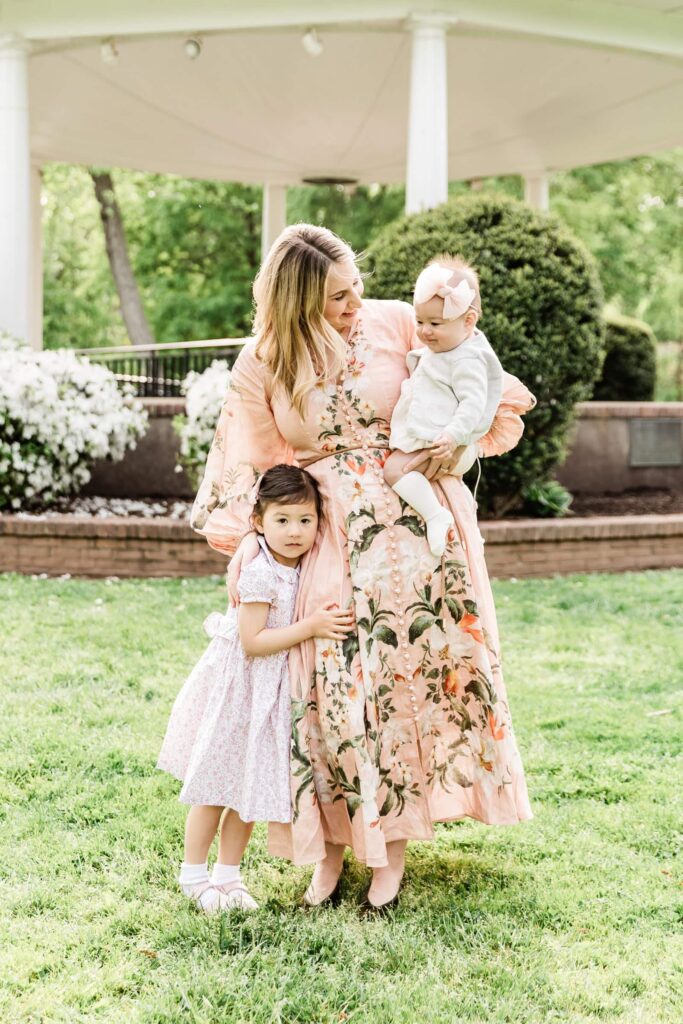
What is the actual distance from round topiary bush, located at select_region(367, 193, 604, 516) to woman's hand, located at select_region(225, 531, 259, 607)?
184 inches

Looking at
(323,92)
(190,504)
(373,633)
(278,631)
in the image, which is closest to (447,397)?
(373,633)

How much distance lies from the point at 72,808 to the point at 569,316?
5.15m

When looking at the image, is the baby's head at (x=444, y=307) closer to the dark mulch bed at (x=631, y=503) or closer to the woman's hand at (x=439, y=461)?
the woman's hand at (x=439, y=461)

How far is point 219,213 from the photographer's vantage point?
2011cm

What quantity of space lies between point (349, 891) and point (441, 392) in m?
1.41

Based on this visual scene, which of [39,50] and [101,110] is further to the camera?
[101,110]

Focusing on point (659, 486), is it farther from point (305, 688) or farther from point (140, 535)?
point (305, 688)

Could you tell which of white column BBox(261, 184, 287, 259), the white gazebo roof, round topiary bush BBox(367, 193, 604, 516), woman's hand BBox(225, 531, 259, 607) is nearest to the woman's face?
woman's hand BBox(225, 531, 259, 607)

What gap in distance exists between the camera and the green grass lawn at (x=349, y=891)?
2.54 meters

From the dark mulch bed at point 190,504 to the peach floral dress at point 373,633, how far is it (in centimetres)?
472

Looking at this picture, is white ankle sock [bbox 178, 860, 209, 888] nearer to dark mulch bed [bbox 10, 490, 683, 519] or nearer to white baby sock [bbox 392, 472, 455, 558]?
white baby sock [bbox 392, 472, 455, 558]

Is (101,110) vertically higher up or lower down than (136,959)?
higher up

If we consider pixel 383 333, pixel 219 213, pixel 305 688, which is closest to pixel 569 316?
pixel 383 333

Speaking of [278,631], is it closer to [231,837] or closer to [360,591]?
[360,591]
